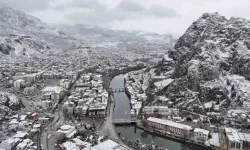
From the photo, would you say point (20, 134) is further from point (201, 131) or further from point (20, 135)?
point (201, 131)

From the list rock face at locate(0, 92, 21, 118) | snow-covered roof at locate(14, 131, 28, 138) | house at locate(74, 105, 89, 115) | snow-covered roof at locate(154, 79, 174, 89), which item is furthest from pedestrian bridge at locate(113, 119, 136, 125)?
rock face at locate(0, 92, 21, 118)

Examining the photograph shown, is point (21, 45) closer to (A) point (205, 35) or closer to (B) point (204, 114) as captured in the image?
(A) point (205, 35)

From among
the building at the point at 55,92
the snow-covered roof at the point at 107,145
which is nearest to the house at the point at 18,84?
the building at the point at 55,92

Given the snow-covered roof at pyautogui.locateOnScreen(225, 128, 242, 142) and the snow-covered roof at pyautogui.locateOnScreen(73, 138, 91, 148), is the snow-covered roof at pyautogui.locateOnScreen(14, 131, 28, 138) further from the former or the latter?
the snow-covered roof at pyautogui.locateOnScreen(225, 128, 242, 142)

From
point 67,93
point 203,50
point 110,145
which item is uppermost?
point 203,50

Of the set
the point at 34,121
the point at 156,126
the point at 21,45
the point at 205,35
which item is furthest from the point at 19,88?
the point at 21,45

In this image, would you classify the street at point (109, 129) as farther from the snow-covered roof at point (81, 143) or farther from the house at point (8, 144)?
the house at point (8, 144)

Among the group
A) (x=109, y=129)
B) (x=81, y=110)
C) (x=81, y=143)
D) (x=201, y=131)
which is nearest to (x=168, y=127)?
(x=201, y=131)
